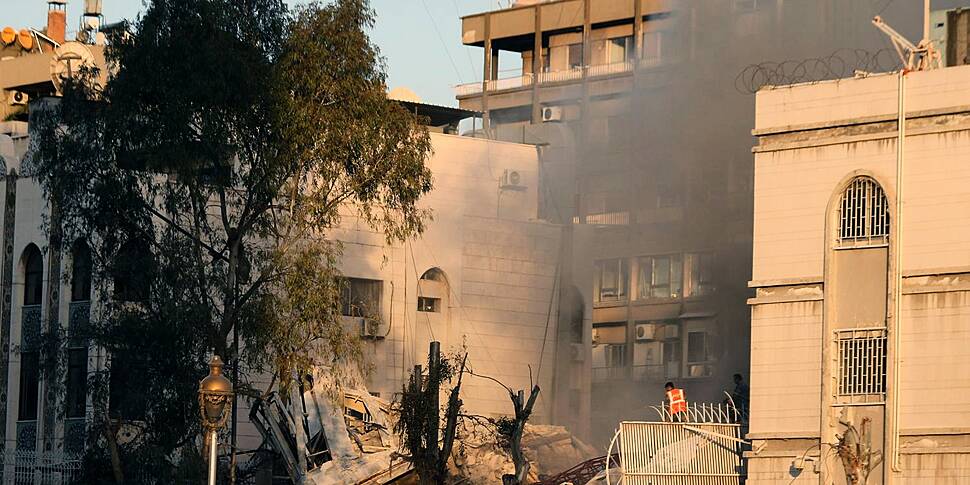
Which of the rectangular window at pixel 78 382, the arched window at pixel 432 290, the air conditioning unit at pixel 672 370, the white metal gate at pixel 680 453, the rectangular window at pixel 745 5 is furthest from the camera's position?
the air conditioning unit at pixel 672 370

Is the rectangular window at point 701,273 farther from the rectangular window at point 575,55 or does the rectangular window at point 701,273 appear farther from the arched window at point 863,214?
the arched window at point 863,214

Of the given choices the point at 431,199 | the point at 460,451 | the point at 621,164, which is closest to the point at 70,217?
the point at 460,451

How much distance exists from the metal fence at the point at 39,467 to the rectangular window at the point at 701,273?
24.5 metres

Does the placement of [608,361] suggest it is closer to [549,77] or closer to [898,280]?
[549,77]

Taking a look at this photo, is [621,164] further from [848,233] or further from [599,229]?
[848,233]

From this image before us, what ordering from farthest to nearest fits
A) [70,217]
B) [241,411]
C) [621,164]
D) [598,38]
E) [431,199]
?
[598,38]
[621,164]
[431,199]
[241,411]
[70,217]

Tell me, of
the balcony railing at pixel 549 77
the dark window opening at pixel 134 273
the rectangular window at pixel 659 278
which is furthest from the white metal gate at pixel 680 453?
the balcony railing at pixel 549 77

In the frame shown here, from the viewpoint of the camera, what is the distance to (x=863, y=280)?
3603 cm

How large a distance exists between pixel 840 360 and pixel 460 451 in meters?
13.5

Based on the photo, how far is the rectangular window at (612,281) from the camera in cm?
7438

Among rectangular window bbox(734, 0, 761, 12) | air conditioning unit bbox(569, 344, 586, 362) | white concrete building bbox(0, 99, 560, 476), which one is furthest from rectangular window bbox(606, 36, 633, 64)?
air conditioning unit bbox(569, 344, 586, 362)

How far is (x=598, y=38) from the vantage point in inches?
3319

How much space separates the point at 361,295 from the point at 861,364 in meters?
21.5

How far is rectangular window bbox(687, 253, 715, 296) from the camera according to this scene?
67.0 meters
